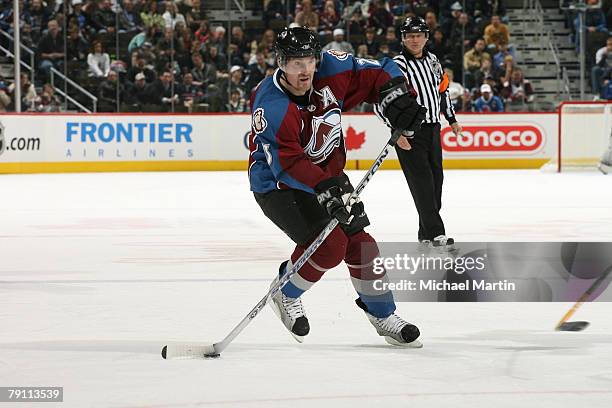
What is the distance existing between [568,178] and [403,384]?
9.50 meters

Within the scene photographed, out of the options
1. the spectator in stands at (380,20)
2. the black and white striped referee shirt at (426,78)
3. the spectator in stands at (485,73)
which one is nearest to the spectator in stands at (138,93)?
the spectator in stands at (380,20)

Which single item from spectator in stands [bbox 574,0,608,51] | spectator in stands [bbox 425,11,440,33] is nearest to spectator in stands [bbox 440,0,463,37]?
spectator in stands [bbox 425,11,440,33]

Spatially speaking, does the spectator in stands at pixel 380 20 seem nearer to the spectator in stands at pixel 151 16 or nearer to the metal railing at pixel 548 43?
the metal railing at pixel 548 43

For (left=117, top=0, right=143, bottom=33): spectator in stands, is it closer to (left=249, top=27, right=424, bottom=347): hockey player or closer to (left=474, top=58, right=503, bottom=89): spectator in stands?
(left=474, top=58, right=503, bottom=89): spectator in stands

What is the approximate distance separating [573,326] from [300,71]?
1327 mm

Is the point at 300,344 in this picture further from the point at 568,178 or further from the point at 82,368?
the point at 568,178

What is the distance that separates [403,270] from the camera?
458cm

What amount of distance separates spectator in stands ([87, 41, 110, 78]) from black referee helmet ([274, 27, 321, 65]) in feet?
38.9

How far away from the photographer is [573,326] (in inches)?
152

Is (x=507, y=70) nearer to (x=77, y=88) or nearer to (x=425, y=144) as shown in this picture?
(x=77, y=88)

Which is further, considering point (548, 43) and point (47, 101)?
point (548, 43)

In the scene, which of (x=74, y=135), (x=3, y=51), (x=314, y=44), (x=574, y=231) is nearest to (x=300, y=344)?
(x=314, y=44)

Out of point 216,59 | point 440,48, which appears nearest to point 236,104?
point 216,59

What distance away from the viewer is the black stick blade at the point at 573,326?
12.6ft
